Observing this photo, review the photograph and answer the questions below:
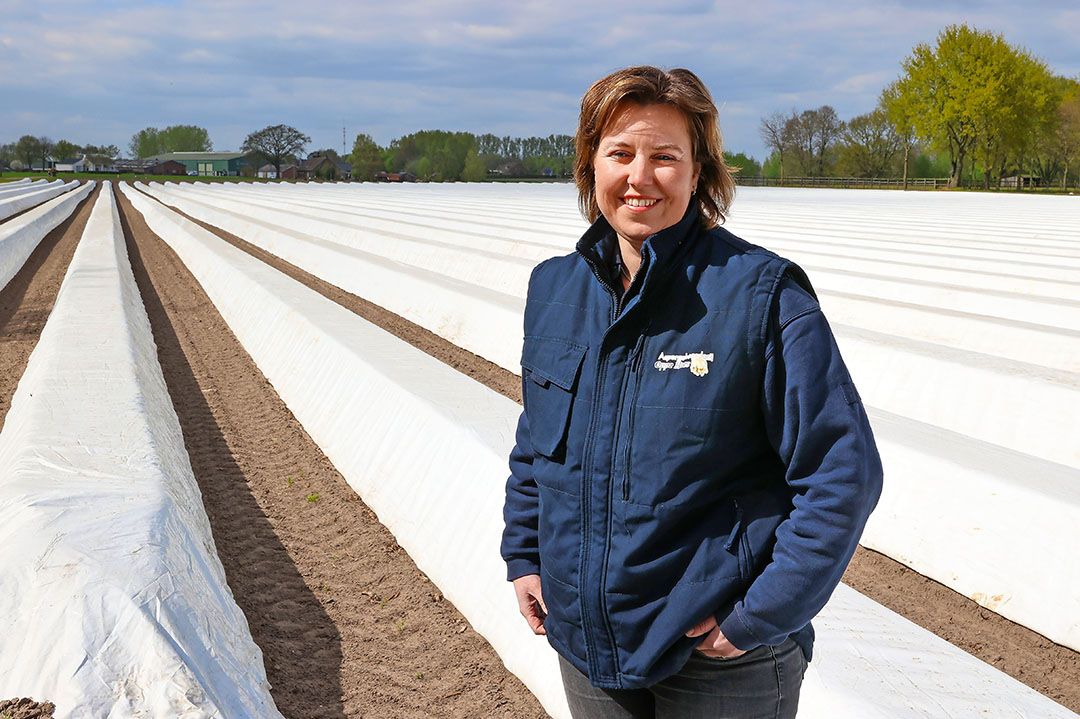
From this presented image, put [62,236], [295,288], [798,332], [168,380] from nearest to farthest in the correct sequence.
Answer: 1. [798,332]
2. [168,380]
3. [295,288]
4. [62,236]

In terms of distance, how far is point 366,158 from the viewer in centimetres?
8994

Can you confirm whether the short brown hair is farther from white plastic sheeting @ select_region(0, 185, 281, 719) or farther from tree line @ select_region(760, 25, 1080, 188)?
tree line @ select_region(760, 25, 1080, 188)

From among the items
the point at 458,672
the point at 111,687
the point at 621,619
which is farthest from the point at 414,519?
the point at 621,619

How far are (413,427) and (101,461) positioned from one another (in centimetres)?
168

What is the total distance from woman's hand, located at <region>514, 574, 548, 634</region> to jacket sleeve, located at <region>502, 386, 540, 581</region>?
0.01 meters

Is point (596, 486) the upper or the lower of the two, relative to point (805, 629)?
upper

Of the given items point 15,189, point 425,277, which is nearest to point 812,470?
point 425,277

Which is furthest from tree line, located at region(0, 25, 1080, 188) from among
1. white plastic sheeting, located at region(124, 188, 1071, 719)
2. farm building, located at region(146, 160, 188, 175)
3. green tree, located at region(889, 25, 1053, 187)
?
white plastic sheeting, located at region(124, 188, 1071, 719)

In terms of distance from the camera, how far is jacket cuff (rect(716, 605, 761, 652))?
5.08 ft

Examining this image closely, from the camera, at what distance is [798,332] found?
4.99 ft

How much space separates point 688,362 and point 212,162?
5314 inches

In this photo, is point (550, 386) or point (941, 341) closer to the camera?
point (550, 386)

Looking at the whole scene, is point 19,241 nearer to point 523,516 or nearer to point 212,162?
point 523,516

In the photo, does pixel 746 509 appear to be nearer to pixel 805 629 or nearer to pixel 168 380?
pixel 805 629
